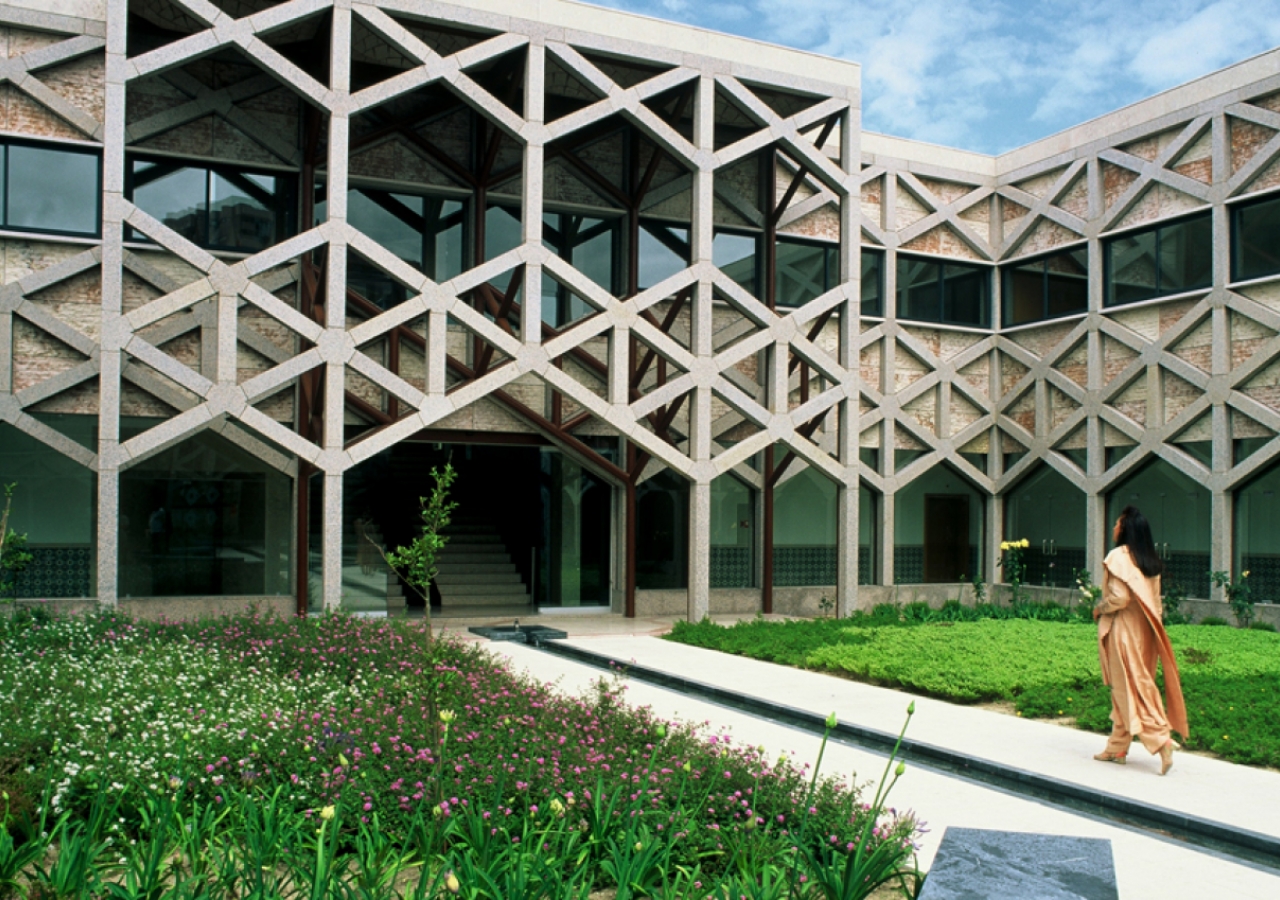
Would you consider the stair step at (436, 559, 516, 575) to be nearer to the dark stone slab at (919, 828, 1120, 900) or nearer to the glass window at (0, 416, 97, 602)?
the glass window at (0, 416, 97, 602)

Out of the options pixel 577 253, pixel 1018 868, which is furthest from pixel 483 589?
pixel 1018 868

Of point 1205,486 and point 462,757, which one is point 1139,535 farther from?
point 1205,486

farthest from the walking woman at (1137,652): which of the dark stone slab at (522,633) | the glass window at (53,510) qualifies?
the glass window at (53,510)

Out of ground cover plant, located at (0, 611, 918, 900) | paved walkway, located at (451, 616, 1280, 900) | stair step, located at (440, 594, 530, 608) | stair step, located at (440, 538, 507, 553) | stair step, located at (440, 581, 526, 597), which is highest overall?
stair step, located at (440, 538, 507, 553)

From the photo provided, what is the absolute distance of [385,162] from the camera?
20.1 m

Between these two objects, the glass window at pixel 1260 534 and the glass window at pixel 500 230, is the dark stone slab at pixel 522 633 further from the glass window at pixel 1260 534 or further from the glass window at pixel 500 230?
the glass window at pixel 1260 534

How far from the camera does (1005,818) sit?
7590mm

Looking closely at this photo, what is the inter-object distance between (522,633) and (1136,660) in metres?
10.2

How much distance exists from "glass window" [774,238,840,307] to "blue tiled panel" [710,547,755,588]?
204 inches

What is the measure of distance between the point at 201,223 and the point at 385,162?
3.29 meters

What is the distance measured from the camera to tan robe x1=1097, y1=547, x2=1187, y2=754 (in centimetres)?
909

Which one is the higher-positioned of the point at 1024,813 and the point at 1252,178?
the point at 1252,178

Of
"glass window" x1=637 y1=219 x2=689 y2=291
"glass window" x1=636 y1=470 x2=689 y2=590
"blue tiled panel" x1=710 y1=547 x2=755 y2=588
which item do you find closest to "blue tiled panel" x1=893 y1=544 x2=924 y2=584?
"blue tiled panel" x1=710 y1=547 x2=755 y2=588

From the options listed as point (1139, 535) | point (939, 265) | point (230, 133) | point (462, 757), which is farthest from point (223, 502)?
point (939, 265)
